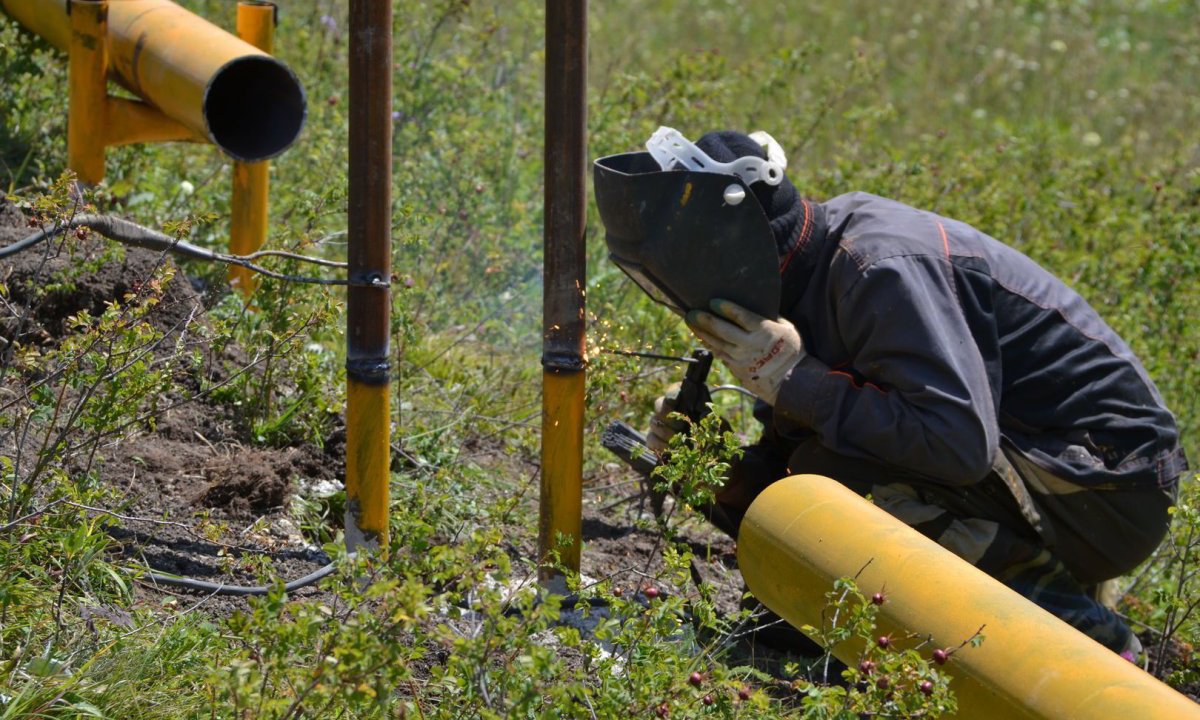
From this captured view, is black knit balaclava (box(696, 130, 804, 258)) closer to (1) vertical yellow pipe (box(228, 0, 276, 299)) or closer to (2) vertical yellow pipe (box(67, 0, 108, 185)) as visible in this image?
(1) vertical yellow pipe (box(228, 0, 276, 299))

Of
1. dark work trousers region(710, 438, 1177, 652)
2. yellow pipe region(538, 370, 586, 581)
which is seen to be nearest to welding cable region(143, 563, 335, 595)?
yellow pipe region(538, 370, 586, 581)

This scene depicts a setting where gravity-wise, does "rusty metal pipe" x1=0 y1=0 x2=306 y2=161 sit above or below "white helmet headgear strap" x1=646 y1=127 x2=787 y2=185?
above

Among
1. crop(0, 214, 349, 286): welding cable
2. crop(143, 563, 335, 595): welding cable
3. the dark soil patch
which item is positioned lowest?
crop(143, 563, 335, 595): welding cable

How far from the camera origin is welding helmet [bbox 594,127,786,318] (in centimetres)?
319

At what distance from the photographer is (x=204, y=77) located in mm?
3818

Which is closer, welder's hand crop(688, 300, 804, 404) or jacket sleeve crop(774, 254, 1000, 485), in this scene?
jacket sleeve crop(774, 254, 1000, 485)

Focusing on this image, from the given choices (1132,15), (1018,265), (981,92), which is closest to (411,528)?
(1018,265)

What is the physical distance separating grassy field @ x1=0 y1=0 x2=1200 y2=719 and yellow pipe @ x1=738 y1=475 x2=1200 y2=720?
0.12 meters

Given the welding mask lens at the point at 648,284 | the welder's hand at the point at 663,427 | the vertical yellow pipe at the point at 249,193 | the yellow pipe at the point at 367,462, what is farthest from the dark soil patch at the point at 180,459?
the welding mask lens at the point at 648,284

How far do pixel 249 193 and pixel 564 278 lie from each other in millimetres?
1602

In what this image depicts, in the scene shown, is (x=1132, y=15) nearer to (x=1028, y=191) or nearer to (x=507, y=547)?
(x=1028, y=191)

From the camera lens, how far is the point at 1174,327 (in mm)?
5367

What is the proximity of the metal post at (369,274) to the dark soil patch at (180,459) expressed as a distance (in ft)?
0.90

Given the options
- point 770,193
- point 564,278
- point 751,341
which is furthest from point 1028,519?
point 564,278
